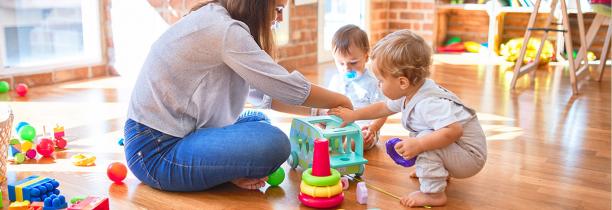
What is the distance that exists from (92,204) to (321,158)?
532mm

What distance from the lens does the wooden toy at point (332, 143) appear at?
170 cm

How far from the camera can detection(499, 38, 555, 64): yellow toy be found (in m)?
4.17

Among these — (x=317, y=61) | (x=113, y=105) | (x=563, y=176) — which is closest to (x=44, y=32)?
(x=113, y=105)

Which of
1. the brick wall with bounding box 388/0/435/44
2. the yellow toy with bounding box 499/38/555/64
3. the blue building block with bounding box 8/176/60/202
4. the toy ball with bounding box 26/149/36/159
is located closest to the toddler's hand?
the blue building block with bounding box 8/176/60/202

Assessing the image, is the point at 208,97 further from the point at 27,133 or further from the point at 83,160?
the point at 27,133

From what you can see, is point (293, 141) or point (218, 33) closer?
point (218, 33)

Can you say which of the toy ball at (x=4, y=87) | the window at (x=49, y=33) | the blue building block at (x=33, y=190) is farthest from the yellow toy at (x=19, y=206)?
the window at (x=49, y=33)

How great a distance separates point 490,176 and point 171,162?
2.95 ft

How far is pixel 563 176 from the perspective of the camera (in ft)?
5.93

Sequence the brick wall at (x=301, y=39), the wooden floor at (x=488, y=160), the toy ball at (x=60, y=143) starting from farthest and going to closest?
the brick wall at (x=301, y=39)
the toy ball at (x=60, y=143)
the wooden floor at (x=488, y=160)

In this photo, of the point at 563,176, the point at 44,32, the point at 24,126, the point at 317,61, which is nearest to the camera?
the point at 563,176

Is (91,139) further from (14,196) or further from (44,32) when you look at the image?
(44,32)

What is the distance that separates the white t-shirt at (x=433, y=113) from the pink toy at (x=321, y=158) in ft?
0.81

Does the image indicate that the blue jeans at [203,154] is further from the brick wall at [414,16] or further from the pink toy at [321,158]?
the brick wall at [414,16]
